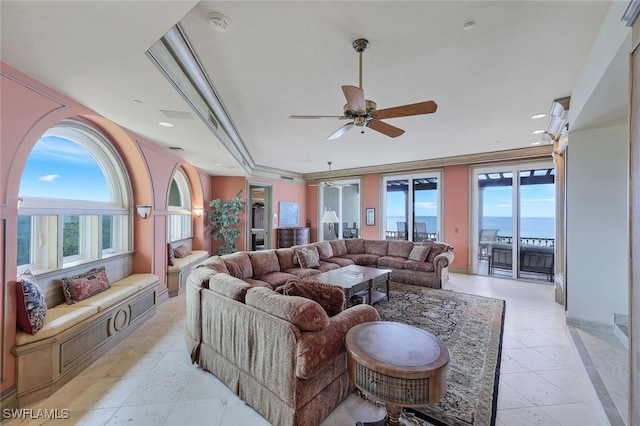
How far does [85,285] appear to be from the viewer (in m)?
2.97

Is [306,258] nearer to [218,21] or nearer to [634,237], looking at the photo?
[218,21]

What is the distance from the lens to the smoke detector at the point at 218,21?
186 cm

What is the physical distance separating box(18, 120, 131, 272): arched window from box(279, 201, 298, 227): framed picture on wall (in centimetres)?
504

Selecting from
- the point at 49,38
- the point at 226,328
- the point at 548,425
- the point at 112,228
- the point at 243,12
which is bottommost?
the point at 548,425

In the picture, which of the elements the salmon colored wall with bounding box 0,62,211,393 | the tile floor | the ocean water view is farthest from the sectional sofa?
the ocean water view

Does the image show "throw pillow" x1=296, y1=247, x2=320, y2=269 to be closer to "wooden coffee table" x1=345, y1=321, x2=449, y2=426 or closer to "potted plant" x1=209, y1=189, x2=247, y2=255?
"potted plant" x1=209, y1=189, x2=247, y2=255

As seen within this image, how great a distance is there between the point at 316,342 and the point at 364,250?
5268 millimetres

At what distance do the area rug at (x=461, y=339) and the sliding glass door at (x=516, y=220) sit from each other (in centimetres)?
229

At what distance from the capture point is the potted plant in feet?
22.9

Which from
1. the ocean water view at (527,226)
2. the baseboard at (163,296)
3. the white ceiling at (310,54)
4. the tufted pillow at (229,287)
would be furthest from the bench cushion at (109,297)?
the ocean water view at (527,226)

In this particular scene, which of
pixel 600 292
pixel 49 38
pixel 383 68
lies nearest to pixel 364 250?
pixel 600 292

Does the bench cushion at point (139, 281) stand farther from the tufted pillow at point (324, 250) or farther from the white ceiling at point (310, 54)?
the tufted pillow at point (324, 250)

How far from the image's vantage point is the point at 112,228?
12.8 feet

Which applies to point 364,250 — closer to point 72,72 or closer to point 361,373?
point 361,373
